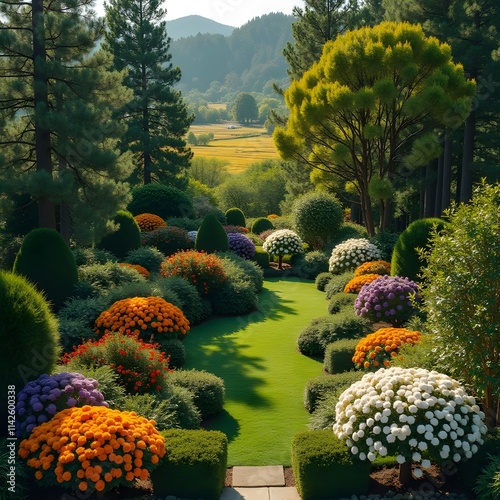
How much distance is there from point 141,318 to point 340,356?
14.4ft

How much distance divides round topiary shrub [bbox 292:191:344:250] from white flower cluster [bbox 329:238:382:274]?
14.6ft

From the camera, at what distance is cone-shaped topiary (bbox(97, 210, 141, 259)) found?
19594 mm

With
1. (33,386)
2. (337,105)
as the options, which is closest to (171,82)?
(337,105)

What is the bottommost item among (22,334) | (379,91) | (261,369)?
(261,369)

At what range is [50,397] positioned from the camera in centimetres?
711

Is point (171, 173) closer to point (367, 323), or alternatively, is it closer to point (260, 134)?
point (367, 323)

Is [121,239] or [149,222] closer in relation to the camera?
[121,239]

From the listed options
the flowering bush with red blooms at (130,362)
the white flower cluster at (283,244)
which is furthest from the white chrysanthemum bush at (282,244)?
the flowering bush with red blooms at (130,362)

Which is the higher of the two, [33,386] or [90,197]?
[90,197]

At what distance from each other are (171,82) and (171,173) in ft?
19.9

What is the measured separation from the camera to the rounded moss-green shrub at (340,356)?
34.9 ft

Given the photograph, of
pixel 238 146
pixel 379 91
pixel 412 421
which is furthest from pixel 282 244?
pixel 238 146

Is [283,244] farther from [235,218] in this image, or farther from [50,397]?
[50,397]

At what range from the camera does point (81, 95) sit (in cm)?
1814
